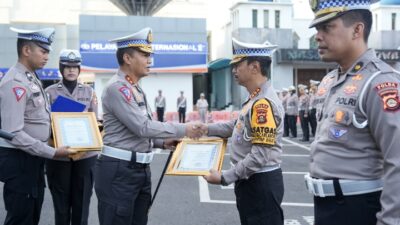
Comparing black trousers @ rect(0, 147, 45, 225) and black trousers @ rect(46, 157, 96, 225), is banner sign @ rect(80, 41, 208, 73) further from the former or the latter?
black trousers @ rect(0, 147, 45, 225)

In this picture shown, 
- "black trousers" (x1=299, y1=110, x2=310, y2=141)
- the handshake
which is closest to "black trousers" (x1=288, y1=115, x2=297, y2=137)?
"black trousers" (x1=299, y1=110, x2=310, y2=141)

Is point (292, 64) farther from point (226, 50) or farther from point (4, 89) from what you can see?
point (4, 89)

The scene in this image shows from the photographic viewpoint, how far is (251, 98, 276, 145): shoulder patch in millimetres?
3324

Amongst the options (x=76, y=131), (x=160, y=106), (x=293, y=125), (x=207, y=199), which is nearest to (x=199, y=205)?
(x=207, y=199)

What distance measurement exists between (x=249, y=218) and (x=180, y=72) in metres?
21.9

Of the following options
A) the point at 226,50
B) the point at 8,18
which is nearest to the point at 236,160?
the point at 226,50

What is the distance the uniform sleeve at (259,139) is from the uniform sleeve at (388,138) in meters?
1.16

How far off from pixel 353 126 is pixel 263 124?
104cm

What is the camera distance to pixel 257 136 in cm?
334

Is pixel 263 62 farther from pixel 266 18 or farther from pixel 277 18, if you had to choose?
pixel 277 18

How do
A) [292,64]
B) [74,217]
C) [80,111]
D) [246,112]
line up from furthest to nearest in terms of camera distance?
[292,64] < [74,217] < [80,111] < [246,112]

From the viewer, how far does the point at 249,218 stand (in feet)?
11.8

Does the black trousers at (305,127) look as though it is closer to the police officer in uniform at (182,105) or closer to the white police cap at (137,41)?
the police officer in uniform at (182,105)

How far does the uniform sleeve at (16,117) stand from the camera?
3729mm
